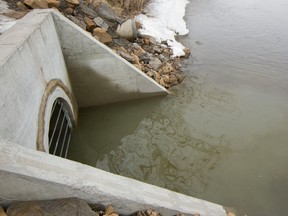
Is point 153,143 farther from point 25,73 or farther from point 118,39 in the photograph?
point 118,39

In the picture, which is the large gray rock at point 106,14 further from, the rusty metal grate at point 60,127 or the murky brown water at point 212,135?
the rusty metal grate at point 60,127

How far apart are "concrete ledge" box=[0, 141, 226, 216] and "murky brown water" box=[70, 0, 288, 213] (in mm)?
2001

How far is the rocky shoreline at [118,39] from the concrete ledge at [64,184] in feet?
15.1

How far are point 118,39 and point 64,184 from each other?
6.19 meters

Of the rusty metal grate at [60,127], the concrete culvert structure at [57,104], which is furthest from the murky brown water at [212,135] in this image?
the concrete culvert structure at [57,104]

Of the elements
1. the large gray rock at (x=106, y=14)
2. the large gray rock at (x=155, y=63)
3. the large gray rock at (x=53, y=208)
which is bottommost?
the large gray rock at (x=155, y=63)

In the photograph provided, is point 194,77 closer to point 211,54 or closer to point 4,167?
point 211,54

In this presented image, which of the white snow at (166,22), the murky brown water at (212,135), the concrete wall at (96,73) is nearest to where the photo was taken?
the murky brown water at (212,135)

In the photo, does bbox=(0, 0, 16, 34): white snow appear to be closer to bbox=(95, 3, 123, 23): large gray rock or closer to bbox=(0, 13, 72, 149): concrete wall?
bbox=(0, 13, 72, 149): concrete wall

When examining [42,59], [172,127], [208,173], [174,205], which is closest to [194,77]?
[172,127]

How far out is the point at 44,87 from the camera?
423 cm

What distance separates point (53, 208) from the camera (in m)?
2.34

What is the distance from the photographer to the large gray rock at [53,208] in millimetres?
2252

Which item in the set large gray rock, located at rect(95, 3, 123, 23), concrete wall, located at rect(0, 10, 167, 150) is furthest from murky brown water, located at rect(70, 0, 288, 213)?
large gray rock, located at rect(95, 3, 123, 23)
